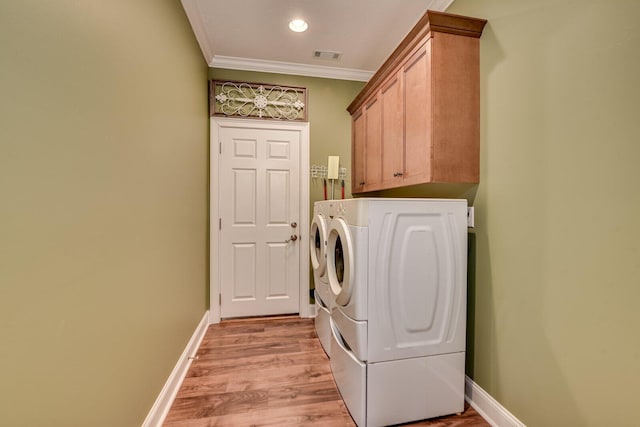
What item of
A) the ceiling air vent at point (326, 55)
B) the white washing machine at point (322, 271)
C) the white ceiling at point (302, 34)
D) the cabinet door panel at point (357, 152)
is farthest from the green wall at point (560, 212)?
the ceiling air vent at point (326, 55)

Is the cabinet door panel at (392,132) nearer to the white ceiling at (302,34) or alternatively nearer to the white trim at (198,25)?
the white ceiling at (302,34)

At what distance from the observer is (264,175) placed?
2789 mm

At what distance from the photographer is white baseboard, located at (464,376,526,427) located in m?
1.37

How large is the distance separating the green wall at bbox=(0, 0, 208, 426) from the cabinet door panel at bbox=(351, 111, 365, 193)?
1648 millimetres

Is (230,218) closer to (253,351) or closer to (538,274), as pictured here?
(253,351)

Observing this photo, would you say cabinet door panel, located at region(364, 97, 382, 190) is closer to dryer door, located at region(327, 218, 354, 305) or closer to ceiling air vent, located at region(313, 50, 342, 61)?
ceiling air vent, located at region(313, 50, 342, 61)

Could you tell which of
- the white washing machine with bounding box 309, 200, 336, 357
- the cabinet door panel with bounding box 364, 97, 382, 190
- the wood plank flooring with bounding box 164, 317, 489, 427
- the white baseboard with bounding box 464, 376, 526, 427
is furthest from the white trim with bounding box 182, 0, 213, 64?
the white baseboard with bounding box 464, 376, 526, 427

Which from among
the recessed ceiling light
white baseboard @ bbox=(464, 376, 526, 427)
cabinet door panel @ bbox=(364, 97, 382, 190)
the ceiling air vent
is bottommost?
white baseboard @ bbox=(464, 376, 526, 427)

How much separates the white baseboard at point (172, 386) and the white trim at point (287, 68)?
2.53 m

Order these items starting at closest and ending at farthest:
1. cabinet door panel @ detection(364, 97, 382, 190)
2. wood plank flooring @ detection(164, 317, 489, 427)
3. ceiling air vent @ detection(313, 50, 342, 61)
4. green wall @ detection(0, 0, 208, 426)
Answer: green wall @ detection(0, 0, 208, 426)
wood plank flooring @ detection(164, 317, 489, 427)
cabinet door panel @ detection(364, 97, 382, 190)
ceiling air vent @ detection(313, 50, 342, 61)

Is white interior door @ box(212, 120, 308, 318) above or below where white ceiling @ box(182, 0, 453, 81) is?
below

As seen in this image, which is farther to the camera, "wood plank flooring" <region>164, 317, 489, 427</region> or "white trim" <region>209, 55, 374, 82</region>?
"white trim" <region>209, 55, 374, 82</region>

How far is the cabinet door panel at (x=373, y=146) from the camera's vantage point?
2.21m

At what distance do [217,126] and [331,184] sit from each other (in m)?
1.31
